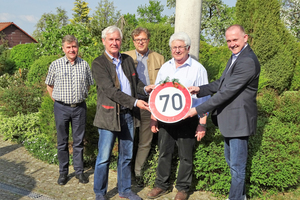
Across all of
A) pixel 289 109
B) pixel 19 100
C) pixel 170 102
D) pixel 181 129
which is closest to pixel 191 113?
pixel 170 102

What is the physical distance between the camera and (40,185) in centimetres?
450

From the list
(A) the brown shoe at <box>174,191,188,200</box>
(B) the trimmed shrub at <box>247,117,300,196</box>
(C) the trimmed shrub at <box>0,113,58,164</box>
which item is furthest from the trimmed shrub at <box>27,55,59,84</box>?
(B) the trimmed shrub at <box>247,117,300,196</box>

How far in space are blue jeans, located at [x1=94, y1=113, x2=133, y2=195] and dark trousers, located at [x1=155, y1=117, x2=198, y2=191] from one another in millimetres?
447

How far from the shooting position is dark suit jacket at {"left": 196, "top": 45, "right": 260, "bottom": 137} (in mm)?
3068

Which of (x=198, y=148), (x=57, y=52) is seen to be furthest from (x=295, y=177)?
(x=57, y=52)

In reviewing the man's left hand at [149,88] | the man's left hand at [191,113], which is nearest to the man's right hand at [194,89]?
the man's left hand at [191,113]

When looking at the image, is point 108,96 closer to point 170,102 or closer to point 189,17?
point 170,102

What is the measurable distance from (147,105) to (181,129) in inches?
23.9

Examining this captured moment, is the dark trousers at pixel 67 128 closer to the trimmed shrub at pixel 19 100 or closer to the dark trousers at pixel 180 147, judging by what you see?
the dark trousers at pixel 180 147

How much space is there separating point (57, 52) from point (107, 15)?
25176 mm

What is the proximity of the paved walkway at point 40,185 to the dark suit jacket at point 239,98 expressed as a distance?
1417mm

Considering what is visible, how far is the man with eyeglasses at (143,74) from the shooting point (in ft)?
14.3

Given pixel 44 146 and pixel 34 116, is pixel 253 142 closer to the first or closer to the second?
pixel 44 146

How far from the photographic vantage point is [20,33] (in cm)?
5597
